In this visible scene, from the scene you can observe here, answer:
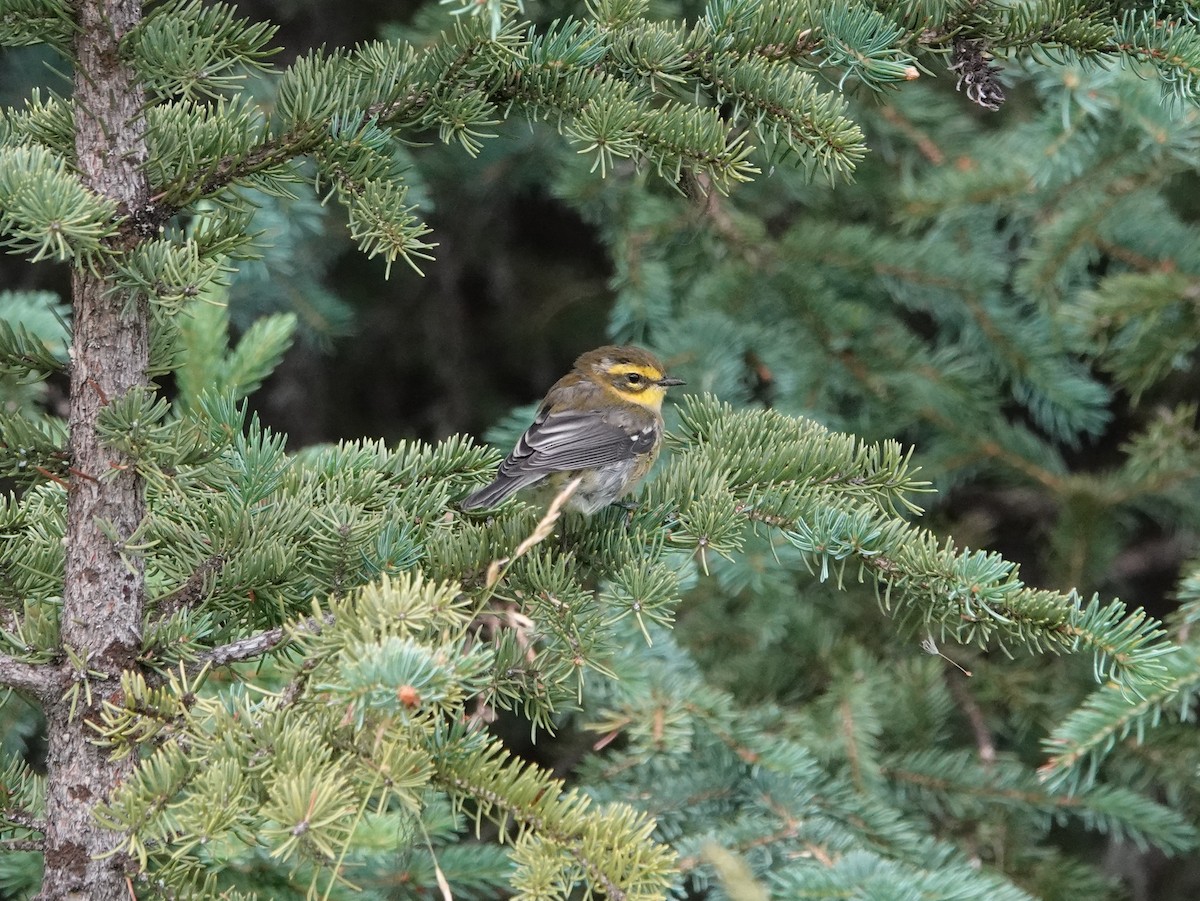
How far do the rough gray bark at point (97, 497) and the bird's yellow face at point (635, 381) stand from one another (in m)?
2.20

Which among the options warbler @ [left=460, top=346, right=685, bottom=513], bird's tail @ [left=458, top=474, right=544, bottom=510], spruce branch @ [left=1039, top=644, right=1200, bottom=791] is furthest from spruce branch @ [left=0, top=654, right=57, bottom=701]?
spruce branch @ [left=1039, top=644, right=1200, bottom=791]

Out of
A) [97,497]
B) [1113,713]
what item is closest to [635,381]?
[1113,713]

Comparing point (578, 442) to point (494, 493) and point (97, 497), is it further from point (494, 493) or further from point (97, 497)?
point (97, 497)

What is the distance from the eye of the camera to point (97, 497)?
192 cm

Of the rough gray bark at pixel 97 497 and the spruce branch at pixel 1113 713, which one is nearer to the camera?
the rough gray bark at pixel 97 497

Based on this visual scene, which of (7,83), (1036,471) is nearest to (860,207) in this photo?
(1036,471)

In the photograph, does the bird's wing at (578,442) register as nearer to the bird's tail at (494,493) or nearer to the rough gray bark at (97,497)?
the bird's tail at (494,493)

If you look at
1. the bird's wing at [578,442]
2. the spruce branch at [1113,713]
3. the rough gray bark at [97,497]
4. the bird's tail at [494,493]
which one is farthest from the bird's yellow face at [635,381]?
the rough gray bark at [97,497]

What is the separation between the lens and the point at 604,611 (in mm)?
2119

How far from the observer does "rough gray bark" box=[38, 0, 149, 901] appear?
1843 mm

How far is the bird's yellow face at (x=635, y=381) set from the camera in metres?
3.96

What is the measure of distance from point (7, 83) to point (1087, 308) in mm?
3711

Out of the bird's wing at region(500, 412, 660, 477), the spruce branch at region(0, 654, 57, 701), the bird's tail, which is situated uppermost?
the spruce branch at region(0, 654, 57, 701)

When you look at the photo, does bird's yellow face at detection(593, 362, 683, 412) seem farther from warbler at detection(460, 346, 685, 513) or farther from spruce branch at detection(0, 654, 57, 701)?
spruce branch at detection(0, 654, 57, 701)
